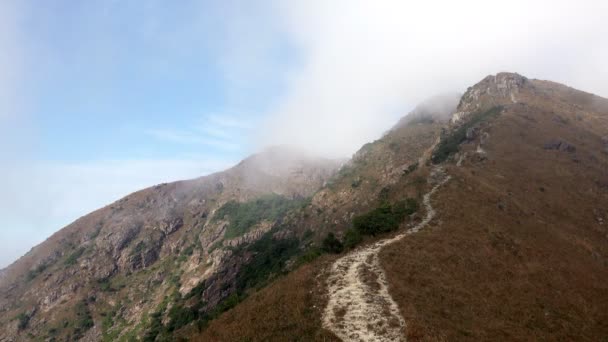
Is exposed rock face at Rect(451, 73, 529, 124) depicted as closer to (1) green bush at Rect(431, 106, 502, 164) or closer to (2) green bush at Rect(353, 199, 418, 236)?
(1) green bush at Rect(431, 106, 502, 164)

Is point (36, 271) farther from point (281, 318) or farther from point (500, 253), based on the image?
point (500, 253)

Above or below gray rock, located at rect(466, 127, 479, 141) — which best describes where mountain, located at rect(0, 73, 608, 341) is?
below

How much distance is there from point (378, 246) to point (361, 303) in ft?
43.4

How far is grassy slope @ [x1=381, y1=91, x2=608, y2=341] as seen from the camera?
26.2 m

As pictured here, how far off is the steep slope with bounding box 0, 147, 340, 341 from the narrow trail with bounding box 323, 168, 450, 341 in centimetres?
7844

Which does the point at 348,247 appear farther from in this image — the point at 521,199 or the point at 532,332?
the point at 521,199

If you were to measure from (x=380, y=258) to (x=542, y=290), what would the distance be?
48.0ft

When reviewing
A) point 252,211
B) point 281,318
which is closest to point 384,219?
point 281,318

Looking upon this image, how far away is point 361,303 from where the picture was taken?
25.6 meters

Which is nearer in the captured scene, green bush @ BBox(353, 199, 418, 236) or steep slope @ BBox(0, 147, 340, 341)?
green bush @ BBox(353, 199, 418, 236)

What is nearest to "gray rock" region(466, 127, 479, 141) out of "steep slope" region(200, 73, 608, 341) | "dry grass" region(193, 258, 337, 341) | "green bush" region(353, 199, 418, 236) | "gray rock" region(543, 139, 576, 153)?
"steep slope" region(200, 73, 608, 341)

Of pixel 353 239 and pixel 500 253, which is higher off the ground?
pixel 353 239

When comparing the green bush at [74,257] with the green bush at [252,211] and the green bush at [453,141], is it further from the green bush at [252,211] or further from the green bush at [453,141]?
the green bush at [453,141]

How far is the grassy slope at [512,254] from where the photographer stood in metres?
26.2
